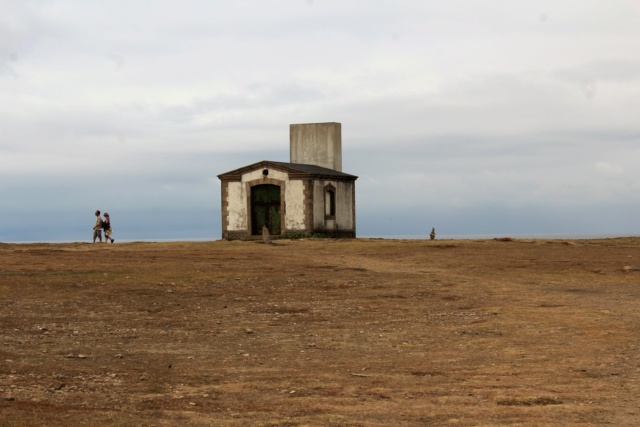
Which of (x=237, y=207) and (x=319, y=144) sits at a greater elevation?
(x=319, y=144)

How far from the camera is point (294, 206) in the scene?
41.7m

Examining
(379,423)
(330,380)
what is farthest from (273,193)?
(379,423)

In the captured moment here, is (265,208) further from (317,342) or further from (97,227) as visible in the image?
(317,342)

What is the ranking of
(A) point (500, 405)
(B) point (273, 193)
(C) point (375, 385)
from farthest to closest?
(B) point (273, 193)
(C) point (375, 385)
(A) point (500, 405)

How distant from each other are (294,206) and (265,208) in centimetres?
159

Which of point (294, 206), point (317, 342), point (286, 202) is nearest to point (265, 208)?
point (286, 202)

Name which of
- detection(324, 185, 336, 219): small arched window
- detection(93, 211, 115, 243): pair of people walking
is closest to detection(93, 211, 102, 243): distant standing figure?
detection(93, 211, 115, 243): pair of people walking

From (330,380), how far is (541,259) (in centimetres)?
1845

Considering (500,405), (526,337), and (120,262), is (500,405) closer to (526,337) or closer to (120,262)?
(526,337)

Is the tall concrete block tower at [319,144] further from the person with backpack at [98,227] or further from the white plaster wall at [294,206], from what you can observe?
the person with backpack at [98,227]

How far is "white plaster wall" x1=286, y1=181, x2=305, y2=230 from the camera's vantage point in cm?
4144

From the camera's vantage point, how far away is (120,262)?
27734 millimetres

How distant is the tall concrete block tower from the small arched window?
370 cm

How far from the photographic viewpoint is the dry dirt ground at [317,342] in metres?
10.4
